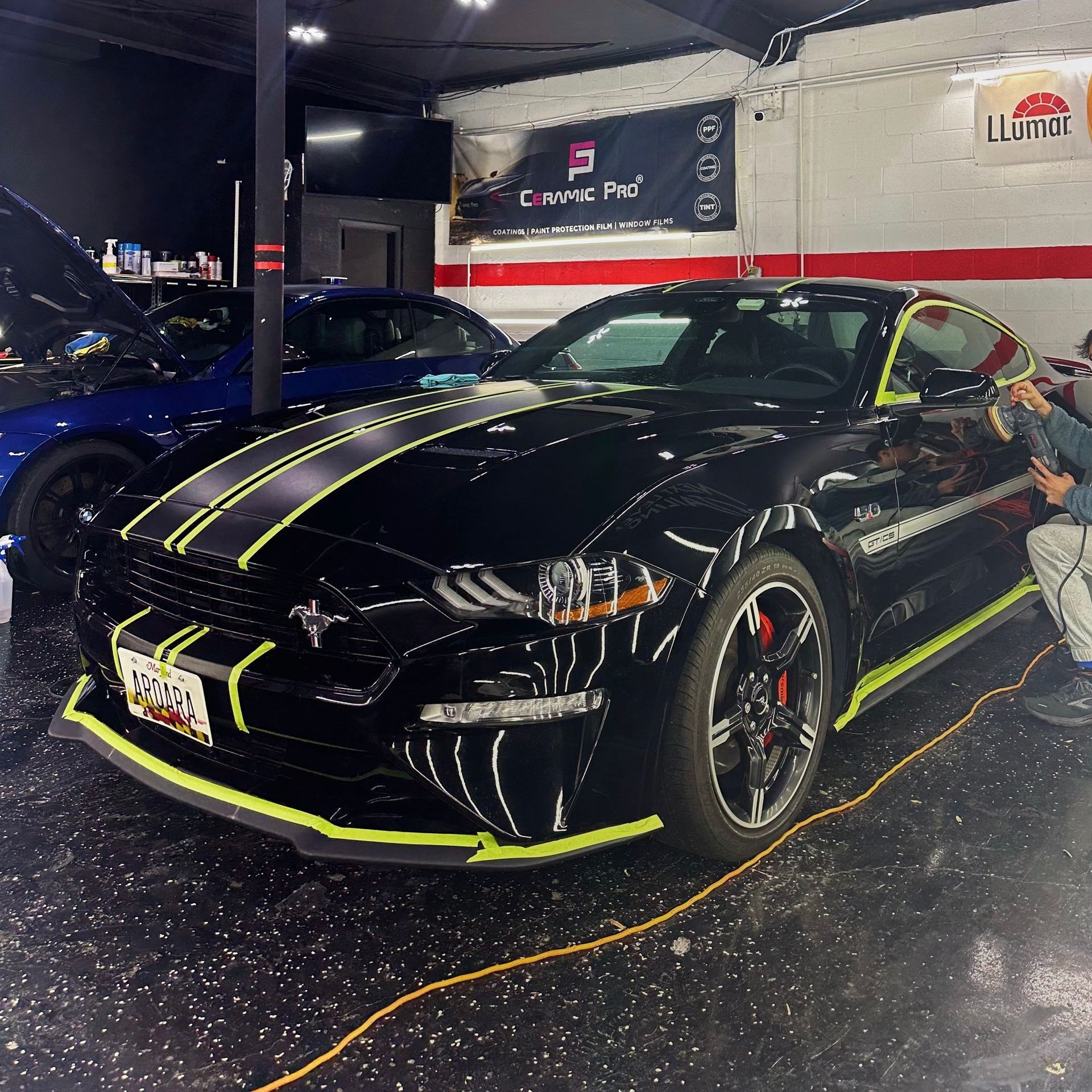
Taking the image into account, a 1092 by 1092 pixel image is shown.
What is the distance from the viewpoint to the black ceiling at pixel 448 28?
6.95 meters

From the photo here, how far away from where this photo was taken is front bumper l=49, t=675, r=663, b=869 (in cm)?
163

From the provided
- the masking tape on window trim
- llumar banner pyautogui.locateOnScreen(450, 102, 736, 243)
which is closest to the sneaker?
the masking tape on window trim

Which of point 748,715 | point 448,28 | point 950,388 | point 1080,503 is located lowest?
point 748,715

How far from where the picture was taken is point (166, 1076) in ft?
4.72

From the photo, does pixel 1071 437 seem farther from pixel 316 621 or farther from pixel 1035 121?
pixel 1035 121

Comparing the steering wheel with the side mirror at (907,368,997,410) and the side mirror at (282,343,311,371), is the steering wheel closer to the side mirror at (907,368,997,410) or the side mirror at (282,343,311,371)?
the side mirror at (907,368,997,410)

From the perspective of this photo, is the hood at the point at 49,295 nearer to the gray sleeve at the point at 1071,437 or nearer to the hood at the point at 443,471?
the hood at the point at 443,471

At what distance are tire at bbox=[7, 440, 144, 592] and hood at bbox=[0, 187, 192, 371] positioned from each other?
18.6 inches

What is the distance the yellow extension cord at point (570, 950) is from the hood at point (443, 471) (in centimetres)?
67

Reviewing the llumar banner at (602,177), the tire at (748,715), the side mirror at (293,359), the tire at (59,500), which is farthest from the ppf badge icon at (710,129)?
the tire at (748,715)

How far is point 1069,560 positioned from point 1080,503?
17 cm

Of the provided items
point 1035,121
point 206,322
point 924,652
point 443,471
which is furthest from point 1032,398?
point 1035,121

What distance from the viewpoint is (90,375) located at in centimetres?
417

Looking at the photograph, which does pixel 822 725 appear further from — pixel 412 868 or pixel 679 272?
pixel 679 272
